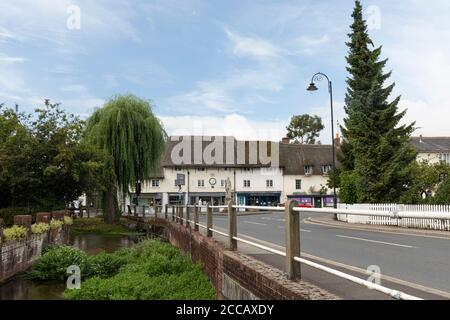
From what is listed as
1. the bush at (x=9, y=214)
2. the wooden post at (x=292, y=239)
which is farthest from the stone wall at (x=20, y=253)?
the wooden post at (x=292, y=239)

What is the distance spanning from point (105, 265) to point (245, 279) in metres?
Result: 9.67

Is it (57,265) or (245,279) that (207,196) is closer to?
(57,265)

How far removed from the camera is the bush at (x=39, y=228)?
15.4m

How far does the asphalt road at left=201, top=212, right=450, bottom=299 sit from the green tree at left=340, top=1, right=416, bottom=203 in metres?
23.3

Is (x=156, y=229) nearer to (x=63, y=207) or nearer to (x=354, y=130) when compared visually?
(x=63, y=207)

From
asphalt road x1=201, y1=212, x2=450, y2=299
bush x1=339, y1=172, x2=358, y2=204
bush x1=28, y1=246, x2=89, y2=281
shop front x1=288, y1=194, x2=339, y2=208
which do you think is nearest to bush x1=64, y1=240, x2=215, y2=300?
bush x1=28, y1=246, x2=89, y2=281

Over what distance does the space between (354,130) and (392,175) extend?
372cm

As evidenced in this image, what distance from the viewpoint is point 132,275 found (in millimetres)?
12672

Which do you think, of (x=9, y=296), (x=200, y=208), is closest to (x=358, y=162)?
(x=200, y=208)

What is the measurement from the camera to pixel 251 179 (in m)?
66.2

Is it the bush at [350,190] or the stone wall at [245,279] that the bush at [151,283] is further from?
the bush at [350,190]

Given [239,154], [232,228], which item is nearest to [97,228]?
[232,228]

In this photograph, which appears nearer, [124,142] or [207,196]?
[124,142]

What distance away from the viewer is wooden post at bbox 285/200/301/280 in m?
4.98
